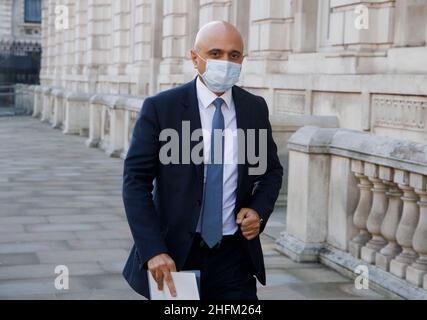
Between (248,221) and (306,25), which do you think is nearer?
(248,221)

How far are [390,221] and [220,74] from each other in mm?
3193

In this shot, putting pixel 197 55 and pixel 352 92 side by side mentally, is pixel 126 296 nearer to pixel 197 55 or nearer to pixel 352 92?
pixel 197 55

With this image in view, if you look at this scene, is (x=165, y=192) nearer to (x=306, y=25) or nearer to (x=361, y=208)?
(x=361, y=208)

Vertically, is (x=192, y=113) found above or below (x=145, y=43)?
below

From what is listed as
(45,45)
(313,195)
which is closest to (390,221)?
(313,195)

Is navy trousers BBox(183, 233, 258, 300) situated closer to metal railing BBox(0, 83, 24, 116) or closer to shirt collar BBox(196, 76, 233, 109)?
shirt collar BBox(196, 76, 233, 109)

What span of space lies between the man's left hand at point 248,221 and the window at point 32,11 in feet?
186

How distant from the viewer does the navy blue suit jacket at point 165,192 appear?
3.69 metres

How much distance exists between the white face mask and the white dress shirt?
87mm

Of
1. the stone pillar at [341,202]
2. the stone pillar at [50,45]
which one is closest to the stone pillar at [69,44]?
the stone pillar at [50,45]

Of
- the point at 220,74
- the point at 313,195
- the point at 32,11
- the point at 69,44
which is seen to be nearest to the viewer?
the point at 220,74

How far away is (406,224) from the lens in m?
6.18

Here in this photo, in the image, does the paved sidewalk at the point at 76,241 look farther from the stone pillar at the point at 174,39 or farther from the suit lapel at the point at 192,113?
the stone pillar at the point at 174,39

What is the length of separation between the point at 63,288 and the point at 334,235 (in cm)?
249
